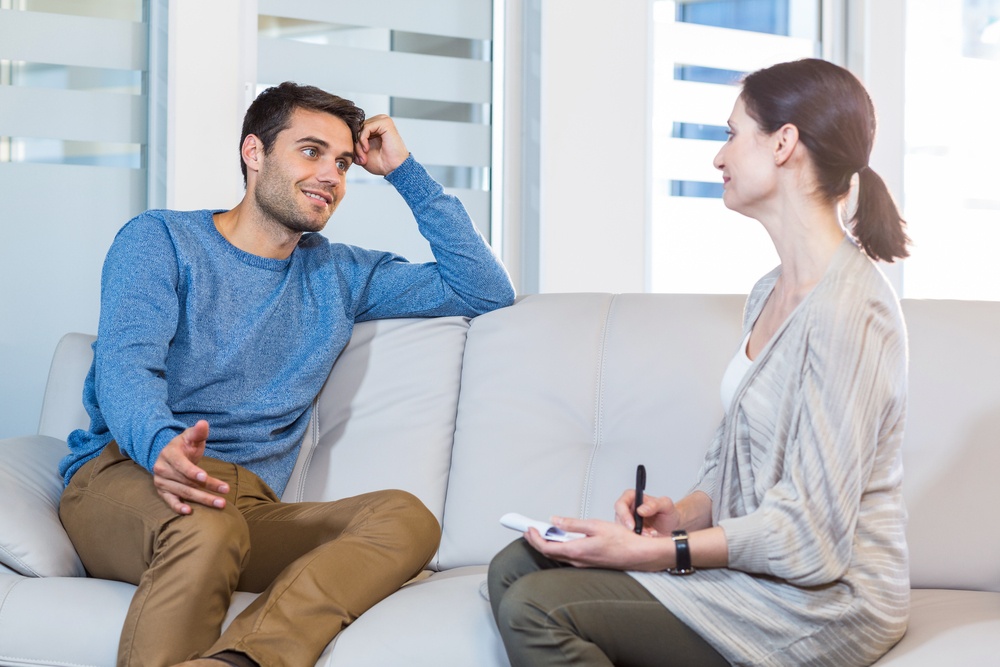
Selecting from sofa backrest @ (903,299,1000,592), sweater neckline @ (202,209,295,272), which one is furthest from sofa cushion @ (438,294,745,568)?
sweater neckline @ (202,209,295,272)

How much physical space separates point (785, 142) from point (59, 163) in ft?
7.40

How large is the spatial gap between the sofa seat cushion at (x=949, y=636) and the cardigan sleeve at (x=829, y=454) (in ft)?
0.67

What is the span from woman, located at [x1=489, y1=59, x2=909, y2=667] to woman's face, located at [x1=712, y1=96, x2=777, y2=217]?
4 cm

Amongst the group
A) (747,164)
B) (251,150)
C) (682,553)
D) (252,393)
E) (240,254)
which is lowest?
(682,553)

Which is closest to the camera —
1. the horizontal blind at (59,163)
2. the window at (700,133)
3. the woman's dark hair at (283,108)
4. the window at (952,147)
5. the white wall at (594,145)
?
the woman's dark hair at (283,108)

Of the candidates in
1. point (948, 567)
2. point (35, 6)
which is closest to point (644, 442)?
point (948, 567)

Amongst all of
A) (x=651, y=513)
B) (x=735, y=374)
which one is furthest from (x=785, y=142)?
(x=651, y=513)

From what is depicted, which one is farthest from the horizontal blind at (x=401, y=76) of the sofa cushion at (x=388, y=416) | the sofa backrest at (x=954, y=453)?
the sofa backrest at (x=954, y=453)

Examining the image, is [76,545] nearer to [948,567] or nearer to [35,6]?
[948,567]

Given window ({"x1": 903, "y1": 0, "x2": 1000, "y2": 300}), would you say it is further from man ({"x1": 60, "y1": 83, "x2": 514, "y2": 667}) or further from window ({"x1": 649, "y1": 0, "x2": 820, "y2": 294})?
man ({"x1": 60, "y1": 83, "x2": 514, "y2": 667})

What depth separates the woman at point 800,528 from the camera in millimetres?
1287

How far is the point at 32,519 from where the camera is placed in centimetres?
180

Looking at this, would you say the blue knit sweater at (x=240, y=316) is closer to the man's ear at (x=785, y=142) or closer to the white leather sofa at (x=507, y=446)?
the white leather sofa at (x=507, y=446)

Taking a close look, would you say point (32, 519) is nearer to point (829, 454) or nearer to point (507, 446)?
point (507, 446)
